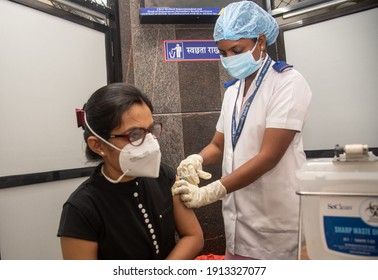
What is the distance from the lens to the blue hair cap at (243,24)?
54.1 inches

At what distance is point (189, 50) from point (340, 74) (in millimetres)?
1055

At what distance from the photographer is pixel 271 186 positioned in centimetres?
132

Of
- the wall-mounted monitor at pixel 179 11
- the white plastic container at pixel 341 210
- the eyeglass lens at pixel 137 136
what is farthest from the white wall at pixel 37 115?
the white plastic container at pixel 341 210

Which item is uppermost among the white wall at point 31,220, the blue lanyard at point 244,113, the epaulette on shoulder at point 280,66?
the epaulette on shoulder at point 280,66

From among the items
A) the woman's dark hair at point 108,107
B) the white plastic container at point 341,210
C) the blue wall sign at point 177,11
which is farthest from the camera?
the blue wall sign at point 177,11

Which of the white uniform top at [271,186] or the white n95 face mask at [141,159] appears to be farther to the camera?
the white uniform top at [271,186]

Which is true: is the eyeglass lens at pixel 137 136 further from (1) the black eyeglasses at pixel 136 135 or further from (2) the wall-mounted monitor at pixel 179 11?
(2) the wall-mounted monitor at pixel 179 11

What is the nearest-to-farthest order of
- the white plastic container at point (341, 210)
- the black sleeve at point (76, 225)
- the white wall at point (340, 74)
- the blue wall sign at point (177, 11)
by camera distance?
the white plastic container at point (341, 210) < the black sleeve at point (76, 225) < the white wall at point (340, 74) < the blue wall sign at point (177, 11)

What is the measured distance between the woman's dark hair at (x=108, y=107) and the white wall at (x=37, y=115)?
0.66 meters

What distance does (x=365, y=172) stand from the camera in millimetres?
544

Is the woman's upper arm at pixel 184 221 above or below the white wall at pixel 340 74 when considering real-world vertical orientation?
below

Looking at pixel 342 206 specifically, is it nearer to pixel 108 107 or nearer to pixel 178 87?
pixel 108 107

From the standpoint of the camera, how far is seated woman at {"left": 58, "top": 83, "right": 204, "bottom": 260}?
957 mm

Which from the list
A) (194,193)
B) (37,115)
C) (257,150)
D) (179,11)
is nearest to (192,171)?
(194,193)
